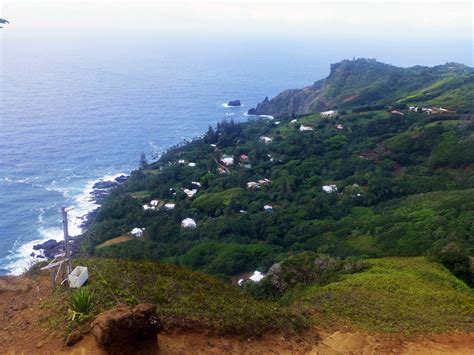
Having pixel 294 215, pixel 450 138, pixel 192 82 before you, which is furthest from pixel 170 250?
pixel 192 82

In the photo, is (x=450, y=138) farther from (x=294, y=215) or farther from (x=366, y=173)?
(x=294, y=215)

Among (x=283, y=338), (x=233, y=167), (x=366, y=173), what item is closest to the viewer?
(x=283, y=338)

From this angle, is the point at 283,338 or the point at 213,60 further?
the point at 213,60

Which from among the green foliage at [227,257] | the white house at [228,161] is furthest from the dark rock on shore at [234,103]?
the green foliage at [227,257]

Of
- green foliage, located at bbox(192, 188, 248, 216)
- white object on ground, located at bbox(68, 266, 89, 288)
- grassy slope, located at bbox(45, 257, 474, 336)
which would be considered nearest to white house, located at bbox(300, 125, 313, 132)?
green foliage, located at bbox(192, 188, 248, 216)

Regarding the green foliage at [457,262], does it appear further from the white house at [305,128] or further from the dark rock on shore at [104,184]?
the white house at [305,128]

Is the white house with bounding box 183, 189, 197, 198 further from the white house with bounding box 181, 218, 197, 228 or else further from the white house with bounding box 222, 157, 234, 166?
the white house with bounding box 222, 157, 234, 166

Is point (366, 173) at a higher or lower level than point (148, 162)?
higher

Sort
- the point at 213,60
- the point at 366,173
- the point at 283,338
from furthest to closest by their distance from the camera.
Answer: the point at 213,60
the point at 366,173
the point at 283,338
